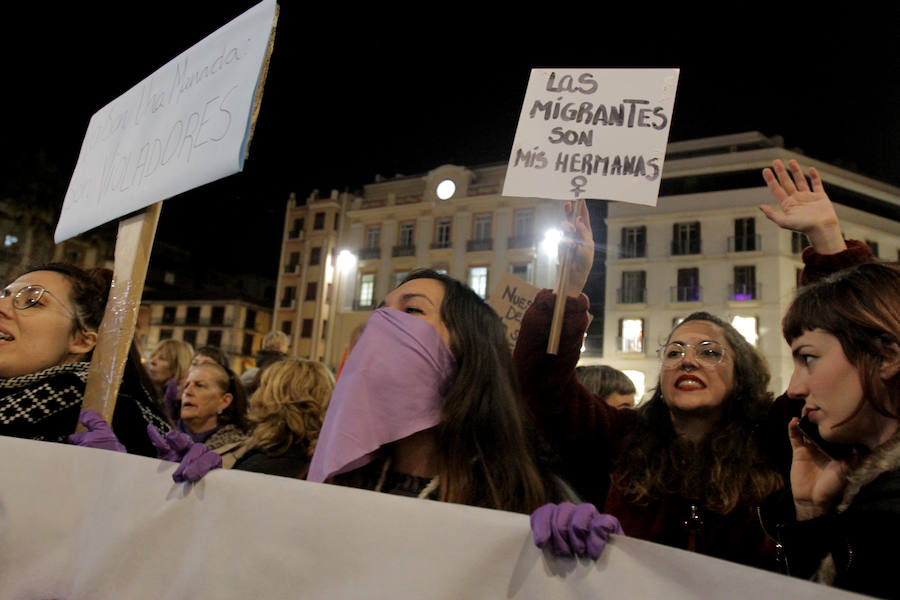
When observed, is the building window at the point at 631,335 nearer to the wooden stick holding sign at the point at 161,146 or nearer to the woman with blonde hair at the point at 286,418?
the woman with blonde hair at the point at 286,418

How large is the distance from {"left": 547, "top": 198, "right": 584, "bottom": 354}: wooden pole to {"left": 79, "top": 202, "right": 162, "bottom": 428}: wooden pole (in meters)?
1.60

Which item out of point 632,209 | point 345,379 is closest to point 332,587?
point 345,379

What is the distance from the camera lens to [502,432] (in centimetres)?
201

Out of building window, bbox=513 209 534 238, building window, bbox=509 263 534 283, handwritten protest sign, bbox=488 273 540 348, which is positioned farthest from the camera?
building window, bbox=513 209 534 238

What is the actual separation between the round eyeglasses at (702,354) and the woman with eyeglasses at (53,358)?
213cm

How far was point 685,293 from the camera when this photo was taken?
27656 mm

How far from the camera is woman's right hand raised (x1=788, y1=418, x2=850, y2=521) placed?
1465 mm

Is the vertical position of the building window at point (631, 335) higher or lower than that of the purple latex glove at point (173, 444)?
higher

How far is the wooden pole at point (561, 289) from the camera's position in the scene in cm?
238

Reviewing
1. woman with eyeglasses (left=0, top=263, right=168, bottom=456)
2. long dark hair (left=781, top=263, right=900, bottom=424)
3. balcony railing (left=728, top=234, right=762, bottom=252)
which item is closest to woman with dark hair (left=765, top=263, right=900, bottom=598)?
long dark hair (left=781, top=263, right=900, bottom=424)

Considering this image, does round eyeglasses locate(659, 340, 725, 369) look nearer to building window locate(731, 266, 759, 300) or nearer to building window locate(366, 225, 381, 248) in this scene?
building window locate(731, 266, 759, 300)

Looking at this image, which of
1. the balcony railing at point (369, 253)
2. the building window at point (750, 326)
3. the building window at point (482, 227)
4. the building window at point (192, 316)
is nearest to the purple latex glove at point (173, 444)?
the building window at point (750, 326)

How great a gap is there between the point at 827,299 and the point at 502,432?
976 millimetres

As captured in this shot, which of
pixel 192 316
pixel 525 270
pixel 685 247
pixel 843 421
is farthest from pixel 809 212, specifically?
pixel 192 316
